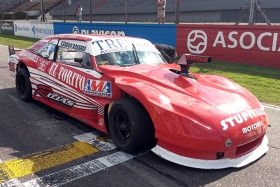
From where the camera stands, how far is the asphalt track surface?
332 centimetres

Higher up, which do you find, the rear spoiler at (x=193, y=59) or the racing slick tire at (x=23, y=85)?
the rear spoiler at (x=193, y=59)

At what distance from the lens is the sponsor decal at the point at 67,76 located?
15.6 ft

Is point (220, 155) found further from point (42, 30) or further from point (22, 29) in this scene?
point (22, 29)

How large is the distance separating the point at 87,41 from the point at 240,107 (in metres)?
2.60

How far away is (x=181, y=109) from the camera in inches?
138

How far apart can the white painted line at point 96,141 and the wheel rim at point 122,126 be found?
0.70 feet

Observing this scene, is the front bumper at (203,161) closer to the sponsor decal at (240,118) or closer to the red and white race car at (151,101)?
the red and white race car at (151,101)

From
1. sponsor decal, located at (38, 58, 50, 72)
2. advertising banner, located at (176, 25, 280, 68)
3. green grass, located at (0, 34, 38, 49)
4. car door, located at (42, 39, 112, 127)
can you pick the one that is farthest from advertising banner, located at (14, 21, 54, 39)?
car door, located at (42, 39, 112, 127)

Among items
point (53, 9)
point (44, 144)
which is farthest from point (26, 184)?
point (53, 9)

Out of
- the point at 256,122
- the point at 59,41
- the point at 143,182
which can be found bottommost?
the point at 143,182

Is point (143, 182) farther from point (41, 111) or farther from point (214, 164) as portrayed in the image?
point (41, 111)

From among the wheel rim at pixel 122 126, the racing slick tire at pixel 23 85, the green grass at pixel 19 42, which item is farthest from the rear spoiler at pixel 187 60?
the green grass at pixel 19 42

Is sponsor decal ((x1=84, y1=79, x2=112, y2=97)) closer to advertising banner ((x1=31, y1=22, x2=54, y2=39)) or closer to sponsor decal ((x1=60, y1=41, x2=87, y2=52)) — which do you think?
sponsor decal ((x1=60, y1=41, x2=87, y2=52))

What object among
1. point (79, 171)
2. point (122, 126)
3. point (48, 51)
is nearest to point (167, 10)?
point (48, 51)
